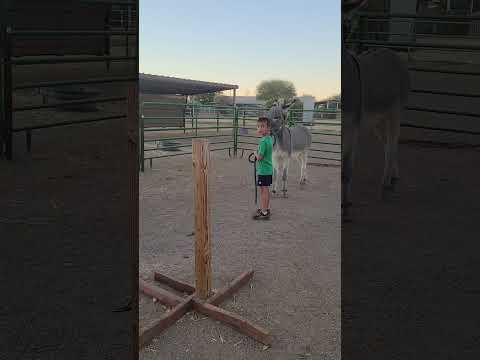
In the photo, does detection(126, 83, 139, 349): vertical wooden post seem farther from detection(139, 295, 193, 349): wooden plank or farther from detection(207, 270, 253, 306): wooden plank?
detection(207, 270, 253, 306): wooden plank

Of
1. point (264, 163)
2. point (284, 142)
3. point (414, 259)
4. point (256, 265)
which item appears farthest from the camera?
point (284, 142)

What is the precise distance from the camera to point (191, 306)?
2.29 m

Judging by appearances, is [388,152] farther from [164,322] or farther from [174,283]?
[174,283]

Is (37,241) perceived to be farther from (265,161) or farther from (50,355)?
(265,161)

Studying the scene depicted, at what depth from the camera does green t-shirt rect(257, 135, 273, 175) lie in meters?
4.07

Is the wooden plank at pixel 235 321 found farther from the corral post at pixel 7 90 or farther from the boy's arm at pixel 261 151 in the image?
the boy's arm at pixel 261 151

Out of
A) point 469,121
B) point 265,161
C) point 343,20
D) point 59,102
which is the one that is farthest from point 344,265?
point 265,161

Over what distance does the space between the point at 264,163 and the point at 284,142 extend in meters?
1.42

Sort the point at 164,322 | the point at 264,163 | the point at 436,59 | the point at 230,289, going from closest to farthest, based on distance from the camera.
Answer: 1. the point at 436,59
2. the point at 164,322
3. the point at 230,289
4. the point at 264,163

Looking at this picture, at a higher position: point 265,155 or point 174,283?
point 265,155

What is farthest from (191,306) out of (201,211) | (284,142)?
(284,142)

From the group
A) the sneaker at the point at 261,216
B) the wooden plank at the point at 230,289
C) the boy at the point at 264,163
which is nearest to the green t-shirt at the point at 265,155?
the boy at the point at 264,163

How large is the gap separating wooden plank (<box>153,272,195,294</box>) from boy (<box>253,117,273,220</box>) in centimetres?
177

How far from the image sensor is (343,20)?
2.45 ft
